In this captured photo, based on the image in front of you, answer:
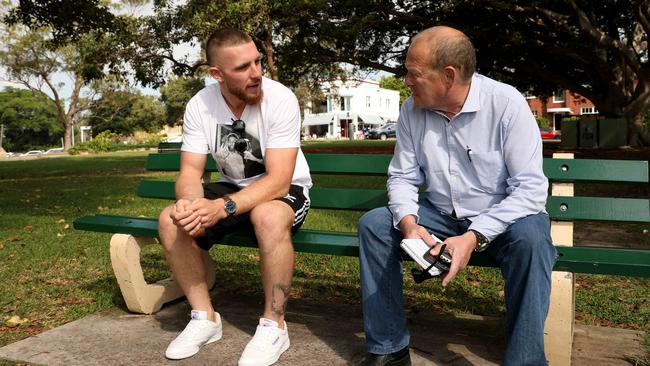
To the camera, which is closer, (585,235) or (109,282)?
(109,282)

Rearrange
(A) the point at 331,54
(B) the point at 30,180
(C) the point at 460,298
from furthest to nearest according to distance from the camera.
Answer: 1. (A) the point at 331,54
2. (B) the point at 30,180
3. (C) the point at 460,298

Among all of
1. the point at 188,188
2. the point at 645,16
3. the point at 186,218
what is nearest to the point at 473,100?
the point at 186,218

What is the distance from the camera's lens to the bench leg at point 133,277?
11.7ft

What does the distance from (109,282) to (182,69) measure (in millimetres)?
19087

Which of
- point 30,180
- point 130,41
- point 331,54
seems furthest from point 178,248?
point 130,41

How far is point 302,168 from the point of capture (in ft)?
11.5

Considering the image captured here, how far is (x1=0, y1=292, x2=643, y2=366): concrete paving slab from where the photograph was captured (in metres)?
2.95

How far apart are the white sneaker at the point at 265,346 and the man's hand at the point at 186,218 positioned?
557mm

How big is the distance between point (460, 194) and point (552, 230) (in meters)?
0.60


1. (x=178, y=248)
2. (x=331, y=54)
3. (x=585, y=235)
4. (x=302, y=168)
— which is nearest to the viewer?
(x=178, y=248)

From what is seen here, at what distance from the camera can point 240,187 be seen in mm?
3475

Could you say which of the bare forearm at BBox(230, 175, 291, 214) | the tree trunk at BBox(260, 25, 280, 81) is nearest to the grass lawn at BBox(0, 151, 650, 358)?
the bare forearm at BBox(230, 175, 291, 214)

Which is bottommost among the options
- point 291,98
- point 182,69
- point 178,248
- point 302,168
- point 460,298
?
point 460,298

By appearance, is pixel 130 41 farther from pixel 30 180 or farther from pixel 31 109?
pixel 31 109
